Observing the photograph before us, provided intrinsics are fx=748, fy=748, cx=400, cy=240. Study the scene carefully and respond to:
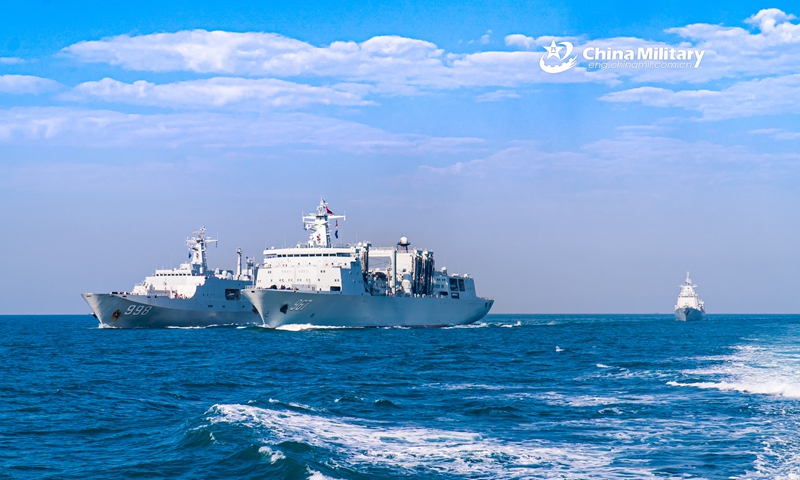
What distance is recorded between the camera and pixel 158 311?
246 feet

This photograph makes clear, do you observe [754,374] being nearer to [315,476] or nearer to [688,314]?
[315,476]

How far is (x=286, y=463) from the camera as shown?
52.0ft

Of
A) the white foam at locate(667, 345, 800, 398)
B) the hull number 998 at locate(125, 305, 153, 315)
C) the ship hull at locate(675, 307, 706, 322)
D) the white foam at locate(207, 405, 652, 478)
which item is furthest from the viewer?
the ship hull at locate(675, 307, 706, 322)

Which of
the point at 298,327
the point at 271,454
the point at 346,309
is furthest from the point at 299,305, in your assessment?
the point at 271,454

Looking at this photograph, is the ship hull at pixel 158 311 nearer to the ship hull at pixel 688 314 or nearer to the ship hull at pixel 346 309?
the ship hull at pixel 346 309

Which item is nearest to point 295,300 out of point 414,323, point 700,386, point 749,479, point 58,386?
point 414,323

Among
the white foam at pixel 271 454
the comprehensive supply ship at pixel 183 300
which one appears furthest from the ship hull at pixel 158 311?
the white foam at pixel 271 454

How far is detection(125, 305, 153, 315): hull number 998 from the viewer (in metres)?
73.2

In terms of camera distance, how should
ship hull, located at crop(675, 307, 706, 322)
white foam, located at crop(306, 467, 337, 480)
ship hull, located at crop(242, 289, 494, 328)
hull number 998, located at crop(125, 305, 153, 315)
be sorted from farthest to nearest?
1. ship hull, located at crop(675, 307, 706, 322)
2. hull number 998, located at crop(125, 305, 153, 315)
3. ship hull, located at crop(242, 289, 494, 328)
4. white foam, located at crop(306, 467, 337, 480)

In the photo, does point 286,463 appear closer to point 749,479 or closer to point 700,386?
point 749,479

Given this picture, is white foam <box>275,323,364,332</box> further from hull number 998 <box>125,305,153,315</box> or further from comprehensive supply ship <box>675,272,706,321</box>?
comprehensive supply ship <box>675,272,706,321</box>

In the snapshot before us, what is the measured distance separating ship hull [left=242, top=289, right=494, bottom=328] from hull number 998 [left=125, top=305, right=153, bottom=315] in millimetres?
13175

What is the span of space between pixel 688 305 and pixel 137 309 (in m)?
96.7

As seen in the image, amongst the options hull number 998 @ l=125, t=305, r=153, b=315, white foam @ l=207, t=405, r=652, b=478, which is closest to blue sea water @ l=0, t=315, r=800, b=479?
white foam @ l=207, t=405, r=652, b=478
